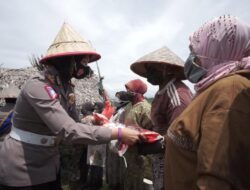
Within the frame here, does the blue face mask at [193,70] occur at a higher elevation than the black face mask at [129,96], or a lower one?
higher

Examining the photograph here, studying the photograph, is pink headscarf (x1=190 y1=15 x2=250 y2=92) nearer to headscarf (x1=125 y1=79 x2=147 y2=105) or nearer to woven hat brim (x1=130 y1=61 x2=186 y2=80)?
woven hat brim (x1=130 y1=61 x2=186 y2=80)

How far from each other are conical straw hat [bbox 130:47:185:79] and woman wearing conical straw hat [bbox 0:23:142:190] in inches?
39.9

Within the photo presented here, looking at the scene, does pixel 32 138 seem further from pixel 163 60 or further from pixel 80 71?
pixel 163 60

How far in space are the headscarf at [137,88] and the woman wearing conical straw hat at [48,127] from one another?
2.79 m

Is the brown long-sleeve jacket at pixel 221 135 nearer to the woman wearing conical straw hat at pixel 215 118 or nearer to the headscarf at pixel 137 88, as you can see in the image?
the woman wearing conical straw hat at pixel 215 118

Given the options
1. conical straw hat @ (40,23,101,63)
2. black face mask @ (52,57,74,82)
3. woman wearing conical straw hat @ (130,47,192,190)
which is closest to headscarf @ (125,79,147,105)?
woman wearing conical straw hat @ (130,47,192,190)

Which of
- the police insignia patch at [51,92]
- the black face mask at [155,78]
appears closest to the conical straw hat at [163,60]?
the black face mask at [155,78]

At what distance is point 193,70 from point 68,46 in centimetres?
125

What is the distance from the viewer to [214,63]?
160cm

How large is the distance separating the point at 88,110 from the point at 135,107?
2.53 metres

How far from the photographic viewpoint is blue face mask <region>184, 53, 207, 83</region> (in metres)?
1.67

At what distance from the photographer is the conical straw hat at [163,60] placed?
347 centimetres

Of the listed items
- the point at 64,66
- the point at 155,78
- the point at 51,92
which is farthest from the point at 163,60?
the point at 51,92

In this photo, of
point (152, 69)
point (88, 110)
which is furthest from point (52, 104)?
point (88, 110)
